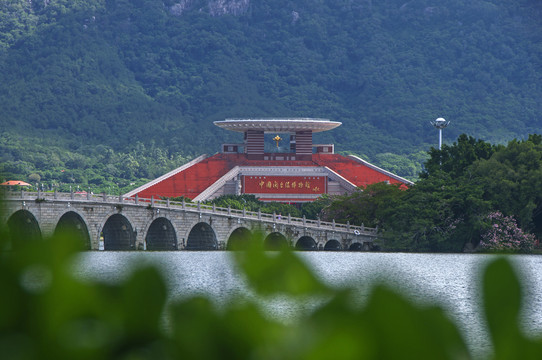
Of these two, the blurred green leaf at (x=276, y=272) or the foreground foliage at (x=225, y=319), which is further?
the blurred green leaf at (x=276, y=272)

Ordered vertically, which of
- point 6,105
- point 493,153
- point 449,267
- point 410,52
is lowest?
point 449,267

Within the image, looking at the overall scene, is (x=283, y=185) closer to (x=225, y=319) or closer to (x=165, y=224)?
(x=165, y=224)

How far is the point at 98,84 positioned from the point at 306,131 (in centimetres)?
4394

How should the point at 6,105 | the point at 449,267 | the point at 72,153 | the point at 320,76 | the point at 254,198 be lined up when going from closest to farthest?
the point at 449,267 < the point at 254,198 < the point at 72,153 < the point at 6,105 < the point at 320,76

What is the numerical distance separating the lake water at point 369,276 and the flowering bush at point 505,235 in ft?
2.19

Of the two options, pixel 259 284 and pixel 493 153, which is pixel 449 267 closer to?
pixel 493 153

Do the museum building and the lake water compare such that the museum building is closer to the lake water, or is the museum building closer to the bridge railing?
the bridge railing

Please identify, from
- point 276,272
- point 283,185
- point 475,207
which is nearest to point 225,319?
point 276,272

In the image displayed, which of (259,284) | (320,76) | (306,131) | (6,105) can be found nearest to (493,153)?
(306,131)

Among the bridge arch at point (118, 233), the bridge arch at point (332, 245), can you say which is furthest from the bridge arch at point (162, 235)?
the bridge arch at point (332, 245)

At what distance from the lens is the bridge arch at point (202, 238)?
4294 centimetres

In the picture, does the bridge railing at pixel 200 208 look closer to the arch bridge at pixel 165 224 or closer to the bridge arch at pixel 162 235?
the arch bridge at pixel 165 224

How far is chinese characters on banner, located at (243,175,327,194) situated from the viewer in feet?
173

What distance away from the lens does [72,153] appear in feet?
266
